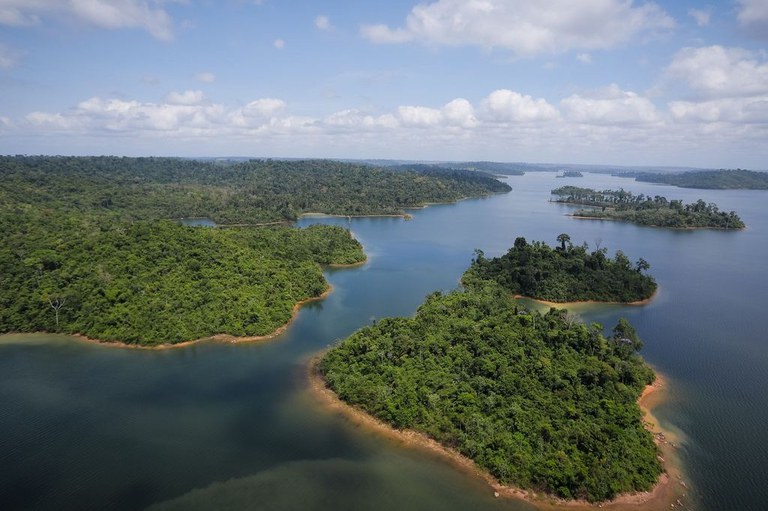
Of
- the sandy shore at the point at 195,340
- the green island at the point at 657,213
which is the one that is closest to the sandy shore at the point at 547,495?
the sandy shore at the point at 195,340

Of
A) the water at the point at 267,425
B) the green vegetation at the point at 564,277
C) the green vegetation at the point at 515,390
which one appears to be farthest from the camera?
A: the green vegetation at the point at 564,277

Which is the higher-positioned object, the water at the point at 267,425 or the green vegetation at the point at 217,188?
the green vegetation at the point at 217,188

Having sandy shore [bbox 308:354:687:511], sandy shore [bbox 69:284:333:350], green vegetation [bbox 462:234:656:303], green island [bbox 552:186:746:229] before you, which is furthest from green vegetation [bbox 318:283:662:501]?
green island [bbox 552:186:746:229]

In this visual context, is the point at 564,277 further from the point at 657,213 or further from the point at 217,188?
the point at 217,188

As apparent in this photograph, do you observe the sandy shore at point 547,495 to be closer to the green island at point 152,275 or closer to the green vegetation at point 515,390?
the green vegetation at point 515,390

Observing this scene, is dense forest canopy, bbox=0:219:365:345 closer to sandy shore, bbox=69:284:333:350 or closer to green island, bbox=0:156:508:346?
green island, bbox=0:156:508:346

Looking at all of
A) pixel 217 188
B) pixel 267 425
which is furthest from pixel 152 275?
pixel 217 188

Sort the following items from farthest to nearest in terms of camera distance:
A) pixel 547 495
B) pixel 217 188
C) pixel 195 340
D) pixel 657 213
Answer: pixel 217 188, pixel 657 213, pixel 195 340, pixel 547 495
